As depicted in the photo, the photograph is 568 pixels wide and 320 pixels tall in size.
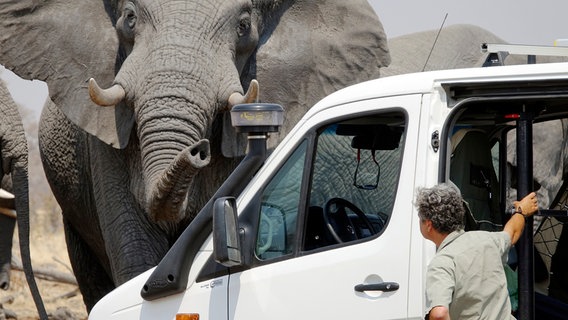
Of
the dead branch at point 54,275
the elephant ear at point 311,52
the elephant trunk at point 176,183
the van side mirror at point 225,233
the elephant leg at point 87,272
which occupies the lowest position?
the dead branch at point 54,275

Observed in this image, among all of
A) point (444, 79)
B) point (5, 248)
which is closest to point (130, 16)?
point (444, 79)

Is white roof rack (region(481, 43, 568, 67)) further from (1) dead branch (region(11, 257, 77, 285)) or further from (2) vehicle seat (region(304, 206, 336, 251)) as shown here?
(1) dead branch (region(11, 257, 77, 285))

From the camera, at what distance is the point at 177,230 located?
31.6 ft

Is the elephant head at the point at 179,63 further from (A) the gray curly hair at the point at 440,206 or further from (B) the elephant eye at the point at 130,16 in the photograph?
(A) the gray curly hair at the point at 440,206

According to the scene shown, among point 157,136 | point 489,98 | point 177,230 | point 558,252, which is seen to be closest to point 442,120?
point 489,98

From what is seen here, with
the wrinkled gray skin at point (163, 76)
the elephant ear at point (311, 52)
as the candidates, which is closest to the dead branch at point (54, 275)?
the wrinkled gray skin at point (163, 76)

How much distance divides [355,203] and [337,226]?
1.31 feet

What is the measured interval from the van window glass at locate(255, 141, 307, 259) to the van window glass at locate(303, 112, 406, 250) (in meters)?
0.06

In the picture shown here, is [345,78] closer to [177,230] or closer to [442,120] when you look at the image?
[177,230]

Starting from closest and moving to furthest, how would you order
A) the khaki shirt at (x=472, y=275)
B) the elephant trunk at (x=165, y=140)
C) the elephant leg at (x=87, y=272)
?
the khaki shirt at (x=472, y=275), the elephant trunk at (x=165, y=140), the elephant leg at (x=87, y=272)

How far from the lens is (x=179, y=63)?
900 centimetres

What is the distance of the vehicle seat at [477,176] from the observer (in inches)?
240

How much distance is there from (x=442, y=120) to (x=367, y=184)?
925mm

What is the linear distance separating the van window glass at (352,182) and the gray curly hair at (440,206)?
43cm
